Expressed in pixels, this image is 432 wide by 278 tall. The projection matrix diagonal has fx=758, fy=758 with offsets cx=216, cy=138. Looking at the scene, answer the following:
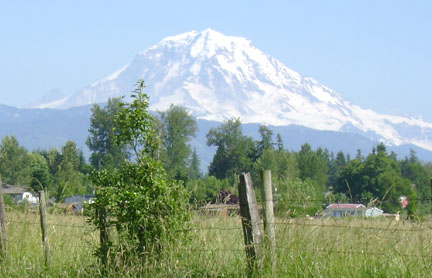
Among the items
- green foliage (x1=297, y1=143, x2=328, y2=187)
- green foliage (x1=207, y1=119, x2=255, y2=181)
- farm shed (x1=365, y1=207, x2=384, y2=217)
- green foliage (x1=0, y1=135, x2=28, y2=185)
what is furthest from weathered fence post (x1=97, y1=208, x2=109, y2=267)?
green foliage (x1=297, y1=143, x2=328, y2=187)

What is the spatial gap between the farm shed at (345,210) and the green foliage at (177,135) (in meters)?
87.5

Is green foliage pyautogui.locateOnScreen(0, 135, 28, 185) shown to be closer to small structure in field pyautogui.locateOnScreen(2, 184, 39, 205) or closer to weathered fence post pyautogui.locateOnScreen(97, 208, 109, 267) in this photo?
small structure in field pyautogui.locateOnScreen(2, 184, 39, 205)

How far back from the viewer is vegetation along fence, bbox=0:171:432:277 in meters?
7.02

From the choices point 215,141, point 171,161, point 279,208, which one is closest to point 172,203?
point 279,208

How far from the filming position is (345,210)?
820 cm

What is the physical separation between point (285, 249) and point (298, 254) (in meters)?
0.15

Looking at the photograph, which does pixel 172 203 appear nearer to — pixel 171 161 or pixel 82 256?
pixel 82 256

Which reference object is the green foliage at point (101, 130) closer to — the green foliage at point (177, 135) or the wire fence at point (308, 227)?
the green foliage at point (177, 135)

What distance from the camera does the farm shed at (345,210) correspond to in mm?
8023

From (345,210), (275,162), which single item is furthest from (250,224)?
(275,162)

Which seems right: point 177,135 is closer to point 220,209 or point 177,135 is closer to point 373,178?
point 373,178

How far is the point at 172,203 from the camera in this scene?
784 cm

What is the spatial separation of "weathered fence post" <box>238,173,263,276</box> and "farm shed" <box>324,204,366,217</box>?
964 millimetres

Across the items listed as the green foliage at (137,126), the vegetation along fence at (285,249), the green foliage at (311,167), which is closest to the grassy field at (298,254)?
the vegetation along fence at (285,249)
